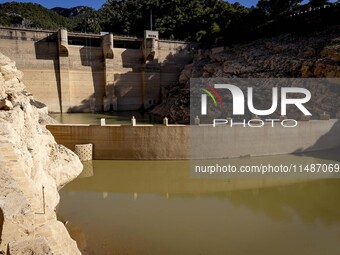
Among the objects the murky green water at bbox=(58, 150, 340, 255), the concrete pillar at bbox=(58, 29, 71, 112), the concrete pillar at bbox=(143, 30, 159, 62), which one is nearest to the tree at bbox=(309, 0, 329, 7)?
the concrete pillar at bbox=(143, 30, 159, 62)

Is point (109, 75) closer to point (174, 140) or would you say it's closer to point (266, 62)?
point (266, 62)

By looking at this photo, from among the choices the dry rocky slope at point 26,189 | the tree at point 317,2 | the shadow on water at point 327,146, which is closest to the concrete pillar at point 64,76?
the dry rocky slope at point 26,189

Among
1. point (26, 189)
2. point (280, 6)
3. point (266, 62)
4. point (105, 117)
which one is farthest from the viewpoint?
point (280, 6)

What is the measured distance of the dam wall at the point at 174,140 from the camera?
13.7 metres

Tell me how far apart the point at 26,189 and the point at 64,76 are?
74.2 feet

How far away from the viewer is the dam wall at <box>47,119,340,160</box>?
13727 mm

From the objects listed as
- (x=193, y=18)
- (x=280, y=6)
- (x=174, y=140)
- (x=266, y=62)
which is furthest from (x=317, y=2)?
(x=174, y=140)

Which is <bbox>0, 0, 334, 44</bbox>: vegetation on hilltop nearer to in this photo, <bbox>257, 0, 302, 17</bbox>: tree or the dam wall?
<bbox>257, 0, 302, 17</bbox>: tree

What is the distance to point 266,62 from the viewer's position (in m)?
23.8

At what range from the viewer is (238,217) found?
9.09 metres

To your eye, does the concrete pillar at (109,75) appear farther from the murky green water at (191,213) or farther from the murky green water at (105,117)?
the murky green water at (191,213)

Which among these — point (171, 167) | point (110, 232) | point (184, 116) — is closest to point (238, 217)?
point (110, 232)

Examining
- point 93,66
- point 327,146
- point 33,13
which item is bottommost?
point 327,146

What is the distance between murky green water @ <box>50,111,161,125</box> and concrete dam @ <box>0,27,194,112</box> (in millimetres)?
1083
